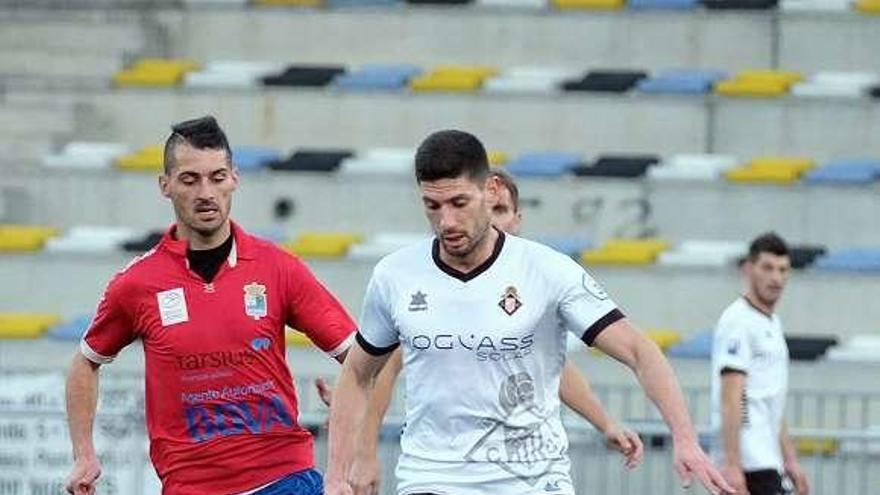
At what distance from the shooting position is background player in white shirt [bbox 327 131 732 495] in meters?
7.73

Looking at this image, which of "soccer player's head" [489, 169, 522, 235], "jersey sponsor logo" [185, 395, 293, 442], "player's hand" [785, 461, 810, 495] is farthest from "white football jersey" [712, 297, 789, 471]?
"jersey sponsor logo" [185, 395, 293, 442]

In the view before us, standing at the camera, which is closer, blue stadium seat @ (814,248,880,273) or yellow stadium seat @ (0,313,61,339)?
blue stadium seat @ (814,248,880,273)

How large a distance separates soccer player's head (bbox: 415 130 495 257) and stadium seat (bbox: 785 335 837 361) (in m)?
8.68

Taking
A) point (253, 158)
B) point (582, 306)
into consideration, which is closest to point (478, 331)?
point (582, 306)

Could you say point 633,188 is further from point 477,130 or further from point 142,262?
point 142,262

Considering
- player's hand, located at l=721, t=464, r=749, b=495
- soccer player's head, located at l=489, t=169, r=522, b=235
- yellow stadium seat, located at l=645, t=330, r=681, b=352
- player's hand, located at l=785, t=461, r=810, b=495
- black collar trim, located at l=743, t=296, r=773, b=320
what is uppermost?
soccer player's head, located at l=489, t=169, r=522, b=235

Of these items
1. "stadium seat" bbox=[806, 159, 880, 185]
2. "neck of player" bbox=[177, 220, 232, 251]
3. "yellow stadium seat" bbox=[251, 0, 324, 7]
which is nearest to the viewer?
"neck of player" bbox=[177, 220, 232, 251]

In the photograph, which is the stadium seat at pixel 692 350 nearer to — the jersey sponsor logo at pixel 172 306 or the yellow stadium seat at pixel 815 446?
the yellow stadium seat at pixel 815 446

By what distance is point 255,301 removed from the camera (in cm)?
879

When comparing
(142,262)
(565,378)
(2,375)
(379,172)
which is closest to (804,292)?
(379,172)

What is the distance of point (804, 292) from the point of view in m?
16.9

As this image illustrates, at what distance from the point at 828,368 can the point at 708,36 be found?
406cm

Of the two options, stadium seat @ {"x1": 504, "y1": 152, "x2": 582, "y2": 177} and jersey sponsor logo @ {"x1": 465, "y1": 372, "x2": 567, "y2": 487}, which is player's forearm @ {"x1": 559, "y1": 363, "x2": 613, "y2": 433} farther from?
stadium seat @ {"x1": 504, "y1": 152, "x2": 582, "y2": 177}

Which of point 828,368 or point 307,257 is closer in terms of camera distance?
point 828,368
